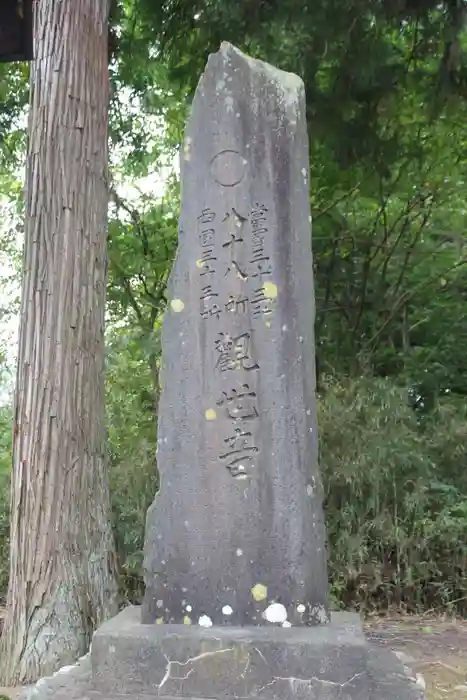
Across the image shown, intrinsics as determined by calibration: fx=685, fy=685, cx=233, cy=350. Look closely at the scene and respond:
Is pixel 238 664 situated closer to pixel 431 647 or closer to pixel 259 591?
pixel 259 591

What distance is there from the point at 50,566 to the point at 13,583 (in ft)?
0.86

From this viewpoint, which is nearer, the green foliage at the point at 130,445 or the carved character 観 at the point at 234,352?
the carved character 観 at the point at 234,352

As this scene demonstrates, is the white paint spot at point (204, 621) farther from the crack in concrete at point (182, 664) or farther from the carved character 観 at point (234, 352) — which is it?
the carved character 観 at point (234, 352)

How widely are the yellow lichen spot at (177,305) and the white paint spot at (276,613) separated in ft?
3.97

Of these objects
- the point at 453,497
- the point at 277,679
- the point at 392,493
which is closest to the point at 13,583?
the point at 277,679

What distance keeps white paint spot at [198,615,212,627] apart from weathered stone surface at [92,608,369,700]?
2.2 inches

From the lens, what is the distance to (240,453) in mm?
2672

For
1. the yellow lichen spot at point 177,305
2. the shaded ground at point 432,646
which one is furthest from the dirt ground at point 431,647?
the yellow lichen spot at point 177,305

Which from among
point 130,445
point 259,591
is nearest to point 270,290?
point 259,591

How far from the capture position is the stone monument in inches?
93.7

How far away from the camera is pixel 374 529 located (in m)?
5.38

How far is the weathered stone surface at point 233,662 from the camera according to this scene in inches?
90.7

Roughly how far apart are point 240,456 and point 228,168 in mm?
1216

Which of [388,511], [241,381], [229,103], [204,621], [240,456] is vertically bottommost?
[204,621]
